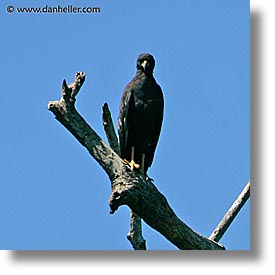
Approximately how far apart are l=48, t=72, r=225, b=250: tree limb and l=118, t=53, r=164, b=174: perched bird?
38 cm

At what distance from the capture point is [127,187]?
3.84 metres

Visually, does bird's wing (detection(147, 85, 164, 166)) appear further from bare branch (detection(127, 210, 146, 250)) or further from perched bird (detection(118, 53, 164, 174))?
bare branch (detection(127, 210, 146, 250))

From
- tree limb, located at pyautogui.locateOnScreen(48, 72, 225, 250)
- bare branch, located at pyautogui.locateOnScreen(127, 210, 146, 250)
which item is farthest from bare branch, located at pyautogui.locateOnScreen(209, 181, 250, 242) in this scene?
bare branch, located at pyautogui.locateOnScreen(127, 210, 146, 250)

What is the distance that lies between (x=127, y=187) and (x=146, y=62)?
2.84 ft

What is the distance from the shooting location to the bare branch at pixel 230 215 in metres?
4.08

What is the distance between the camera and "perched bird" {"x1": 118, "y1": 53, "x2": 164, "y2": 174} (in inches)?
171

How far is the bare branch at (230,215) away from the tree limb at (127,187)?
0.14 meters

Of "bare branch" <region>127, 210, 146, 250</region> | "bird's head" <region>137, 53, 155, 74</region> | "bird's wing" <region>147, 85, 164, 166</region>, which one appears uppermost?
"bird's head" <region>137, 53, 155, 74</region>

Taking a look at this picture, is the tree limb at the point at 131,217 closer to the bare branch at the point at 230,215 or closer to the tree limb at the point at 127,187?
the tree limb at the point at 127,187

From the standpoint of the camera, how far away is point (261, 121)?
4.07m

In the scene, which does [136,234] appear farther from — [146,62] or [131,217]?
[146,62]

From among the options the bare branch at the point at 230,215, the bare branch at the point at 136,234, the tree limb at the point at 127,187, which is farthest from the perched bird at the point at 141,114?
the bare branch at the point at 230,215
